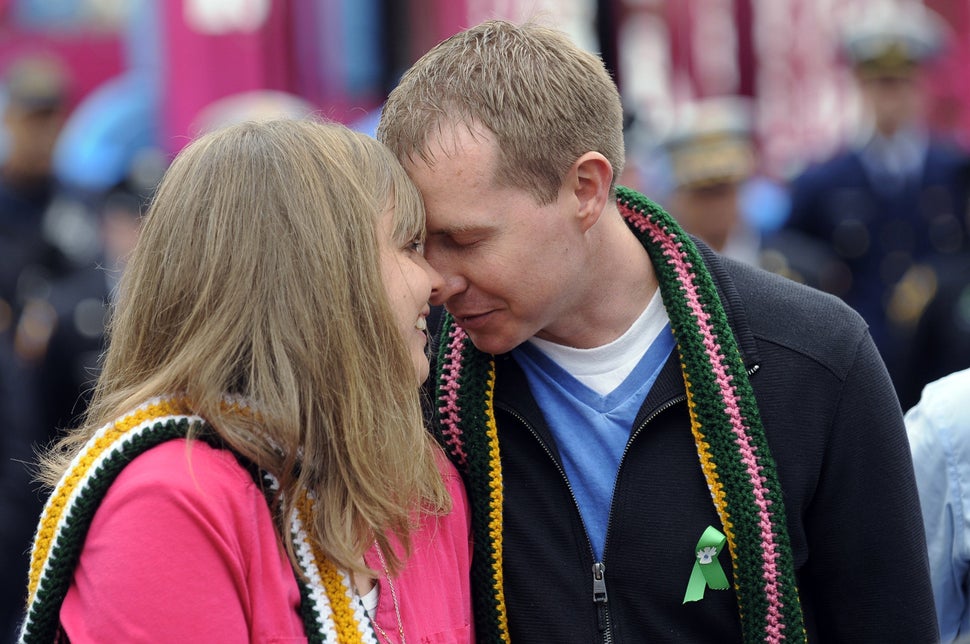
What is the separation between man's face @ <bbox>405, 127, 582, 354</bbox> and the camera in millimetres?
2506

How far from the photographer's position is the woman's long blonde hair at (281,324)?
2148 millimetres

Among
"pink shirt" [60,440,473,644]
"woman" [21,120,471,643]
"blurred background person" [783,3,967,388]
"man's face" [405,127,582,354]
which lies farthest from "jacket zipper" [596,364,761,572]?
"blurred background person" [783,3,967,388]

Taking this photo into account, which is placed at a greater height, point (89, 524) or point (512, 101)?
point (512, 101)

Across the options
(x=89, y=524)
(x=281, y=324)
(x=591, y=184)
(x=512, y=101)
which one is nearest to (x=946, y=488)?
(x=591, y=184)

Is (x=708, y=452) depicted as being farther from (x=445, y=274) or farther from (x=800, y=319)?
(x=445, y=274)

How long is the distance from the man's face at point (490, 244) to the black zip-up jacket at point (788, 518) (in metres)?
0.23

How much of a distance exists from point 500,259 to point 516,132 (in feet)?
0.79

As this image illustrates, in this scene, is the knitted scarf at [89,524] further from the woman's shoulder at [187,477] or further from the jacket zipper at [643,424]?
the jacket zipper at [643,424]

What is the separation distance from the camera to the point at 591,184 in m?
2.65

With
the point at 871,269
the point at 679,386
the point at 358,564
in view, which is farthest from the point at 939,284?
the point at 358,564

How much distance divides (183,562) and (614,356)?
1.01m

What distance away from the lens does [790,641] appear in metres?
2.46

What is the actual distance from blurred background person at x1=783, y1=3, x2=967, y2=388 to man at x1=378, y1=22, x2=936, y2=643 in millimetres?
3863

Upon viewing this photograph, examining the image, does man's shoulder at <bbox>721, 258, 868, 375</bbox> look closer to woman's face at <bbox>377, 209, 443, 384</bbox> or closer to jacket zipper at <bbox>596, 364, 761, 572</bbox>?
jacket zipper at <bbox>596, 364, 761, 572</bbox>
